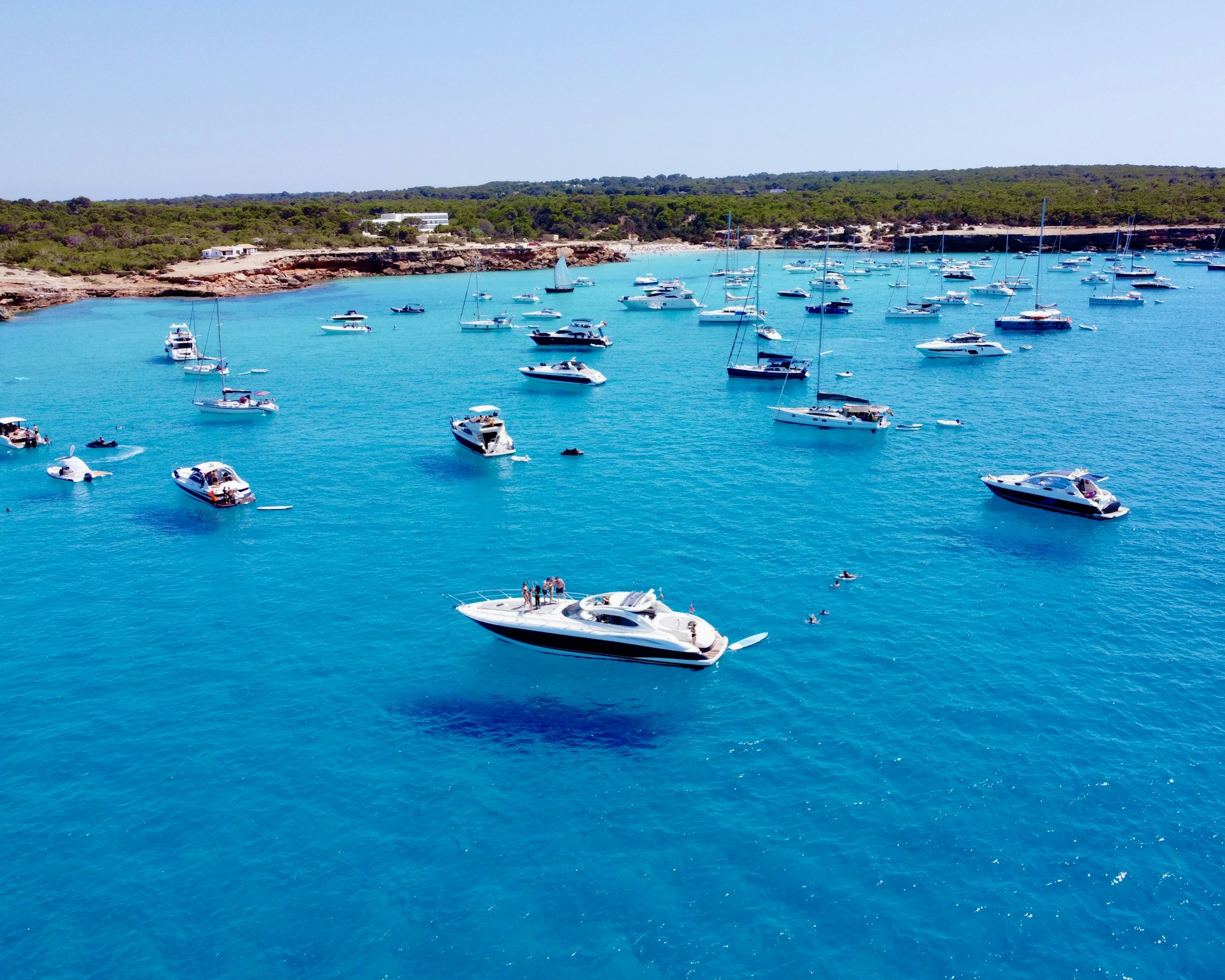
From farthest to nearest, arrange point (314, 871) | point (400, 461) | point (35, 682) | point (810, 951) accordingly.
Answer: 1. point (400, 461)
2. point (35, 682)
3. point (314, 871)
4. point (810, 951)

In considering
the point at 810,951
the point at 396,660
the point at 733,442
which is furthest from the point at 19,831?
the point at 733,442

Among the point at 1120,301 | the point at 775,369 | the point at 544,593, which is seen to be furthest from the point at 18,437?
the point at 1120,301

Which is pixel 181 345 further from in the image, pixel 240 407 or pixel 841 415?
pixel 841 415

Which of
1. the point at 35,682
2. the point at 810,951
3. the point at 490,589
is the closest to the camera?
the point at 810,951

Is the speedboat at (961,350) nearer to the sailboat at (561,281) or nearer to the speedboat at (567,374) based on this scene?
the speedboat at (567,374)

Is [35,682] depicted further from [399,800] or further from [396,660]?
[399,800]

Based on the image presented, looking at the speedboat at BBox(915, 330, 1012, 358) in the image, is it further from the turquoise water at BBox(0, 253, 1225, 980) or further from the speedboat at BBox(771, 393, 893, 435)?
the turquoise water at BBox(0, 253, 1225, 980)

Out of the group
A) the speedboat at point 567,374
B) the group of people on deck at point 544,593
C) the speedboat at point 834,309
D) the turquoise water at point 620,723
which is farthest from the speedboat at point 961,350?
the group of people on deck at point 544,593
